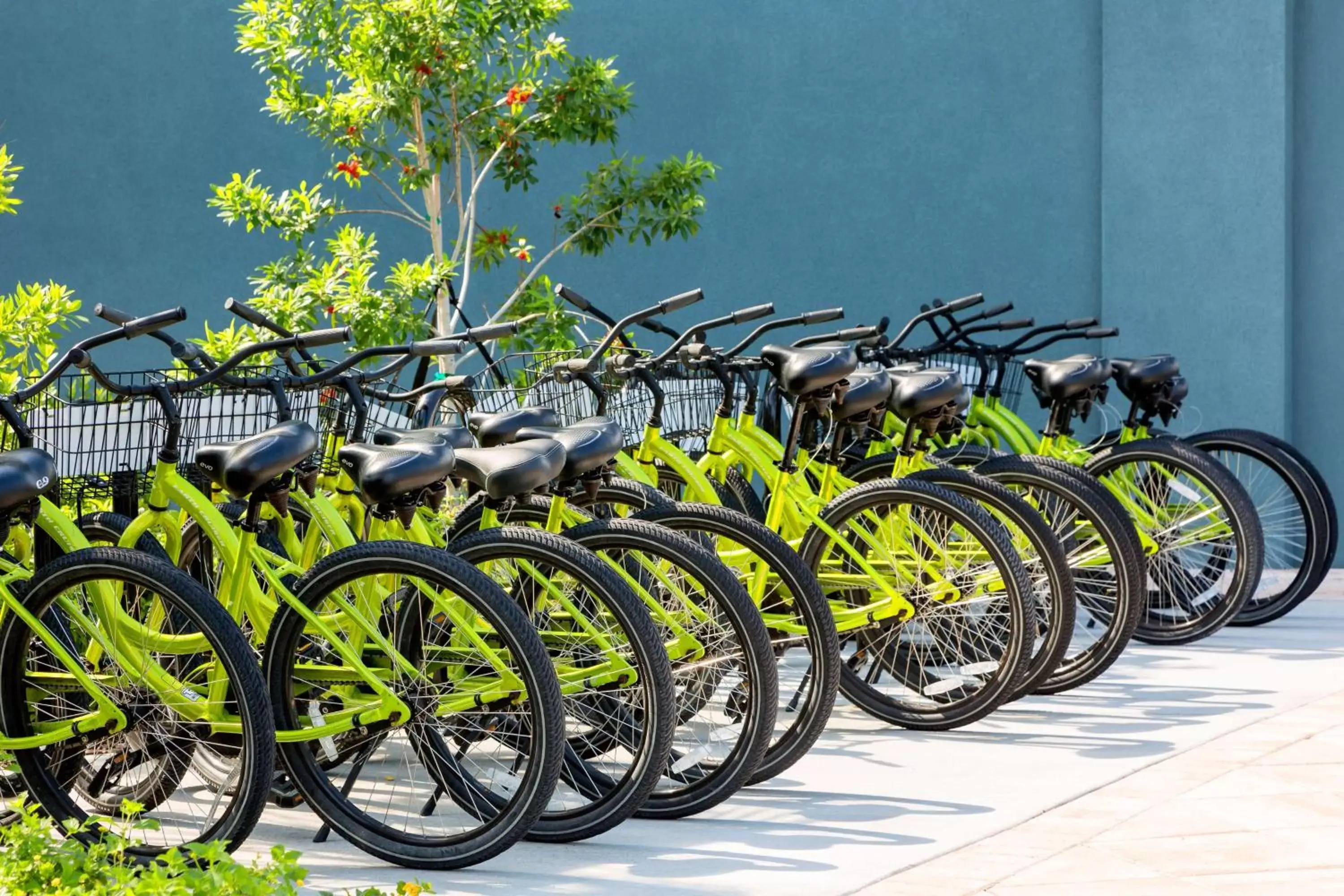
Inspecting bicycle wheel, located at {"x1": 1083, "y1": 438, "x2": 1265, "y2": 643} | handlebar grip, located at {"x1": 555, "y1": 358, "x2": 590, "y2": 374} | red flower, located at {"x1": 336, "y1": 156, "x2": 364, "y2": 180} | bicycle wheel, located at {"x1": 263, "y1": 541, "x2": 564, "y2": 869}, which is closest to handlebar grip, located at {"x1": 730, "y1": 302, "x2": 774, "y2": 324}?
handlebar grip, located at {"x1": 555, "y1": 358, "x2": 590, "y2": 374}

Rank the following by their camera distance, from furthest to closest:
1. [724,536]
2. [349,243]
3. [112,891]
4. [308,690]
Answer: [349,243] → [724,536] → [308,690] → [112,891]

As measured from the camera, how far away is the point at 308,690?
11.7 feet

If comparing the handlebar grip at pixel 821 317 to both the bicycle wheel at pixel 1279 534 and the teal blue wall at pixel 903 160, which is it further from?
the teal blue wall at pixel 903 160

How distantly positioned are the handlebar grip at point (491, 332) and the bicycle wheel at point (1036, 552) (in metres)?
1.14

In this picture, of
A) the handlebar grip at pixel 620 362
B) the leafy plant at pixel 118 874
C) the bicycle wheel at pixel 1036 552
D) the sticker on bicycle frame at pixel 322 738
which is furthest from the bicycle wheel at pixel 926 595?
the leafy plant at pixel 118 874

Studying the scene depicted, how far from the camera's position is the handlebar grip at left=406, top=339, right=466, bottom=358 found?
3902mm

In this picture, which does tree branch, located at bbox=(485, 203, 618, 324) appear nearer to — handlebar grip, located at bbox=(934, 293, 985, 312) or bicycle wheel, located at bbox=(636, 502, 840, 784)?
handlebar grip, located at bbox=(934, 293, 985, 312)

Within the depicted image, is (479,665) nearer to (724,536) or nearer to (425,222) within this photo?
(724,536)

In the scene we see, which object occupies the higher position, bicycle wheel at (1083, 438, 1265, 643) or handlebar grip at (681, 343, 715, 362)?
handlebar grip at (681, 343, 715, 362)

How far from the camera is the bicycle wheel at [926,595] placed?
14.7 ft

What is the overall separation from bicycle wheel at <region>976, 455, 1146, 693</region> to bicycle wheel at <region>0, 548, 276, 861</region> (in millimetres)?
2306

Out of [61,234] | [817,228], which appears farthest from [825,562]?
[61,234]

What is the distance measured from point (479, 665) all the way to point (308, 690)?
36cm

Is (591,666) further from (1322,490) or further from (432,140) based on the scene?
(432,140)
